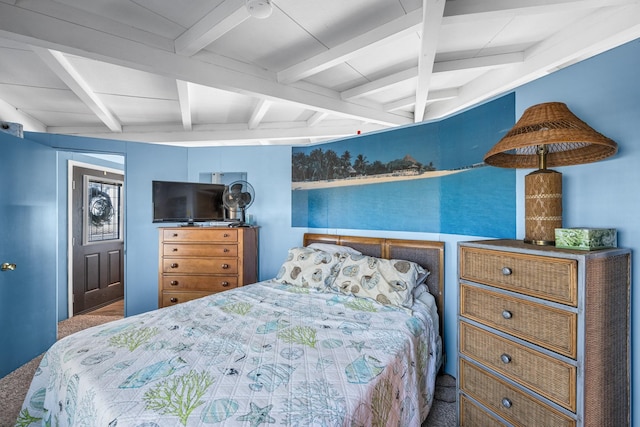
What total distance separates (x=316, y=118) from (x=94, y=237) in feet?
12.5

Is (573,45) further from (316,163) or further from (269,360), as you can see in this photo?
(269,360)

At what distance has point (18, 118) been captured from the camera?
341cm

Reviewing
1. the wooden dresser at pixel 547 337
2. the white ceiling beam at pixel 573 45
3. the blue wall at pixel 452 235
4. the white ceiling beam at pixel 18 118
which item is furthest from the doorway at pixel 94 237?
the white ceiling beam at pixel 573 45

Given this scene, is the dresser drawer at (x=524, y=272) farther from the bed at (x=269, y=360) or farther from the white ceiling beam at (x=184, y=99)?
the white ceiling beam at (x=184, y=99)

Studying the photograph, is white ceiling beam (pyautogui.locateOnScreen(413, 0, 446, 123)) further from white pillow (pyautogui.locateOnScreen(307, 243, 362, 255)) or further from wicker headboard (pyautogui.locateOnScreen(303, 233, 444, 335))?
white pillow (pyautogui.locateOnScreen(307, 243, 362, 255))

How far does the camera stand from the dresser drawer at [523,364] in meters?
1.19

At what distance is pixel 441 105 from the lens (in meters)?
3.51

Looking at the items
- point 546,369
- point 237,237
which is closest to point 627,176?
point 546,369

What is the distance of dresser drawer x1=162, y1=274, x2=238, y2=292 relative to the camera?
319cm


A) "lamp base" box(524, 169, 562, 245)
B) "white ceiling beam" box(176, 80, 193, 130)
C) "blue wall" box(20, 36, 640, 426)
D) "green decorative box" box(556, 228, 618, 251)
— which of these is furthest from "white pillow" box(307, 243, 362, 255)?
"white ceiling beam" box(176, 80, 193, 130)

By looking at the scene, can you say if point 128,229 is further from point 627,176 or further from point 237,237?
point 627,176

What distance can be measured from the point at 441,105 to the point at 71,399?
403 centimetres

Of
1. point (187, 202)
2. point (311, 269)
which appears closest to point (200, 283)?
point (187, 202)

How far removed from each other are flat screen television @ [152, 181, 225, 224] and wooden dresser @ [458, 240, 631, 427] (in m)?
2.91
